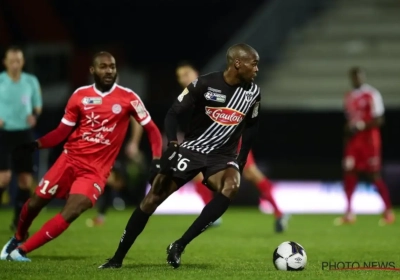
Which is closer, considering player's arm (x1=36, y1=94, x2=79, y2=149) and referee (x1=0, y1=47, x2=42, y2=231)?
player's arm (x1=36, y1=94, x2=79, y2=149)

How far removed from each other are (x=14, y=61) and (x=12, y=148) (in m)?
1.08

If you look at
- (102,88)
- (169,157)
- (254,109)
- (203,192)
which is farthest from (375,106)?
(169,157)

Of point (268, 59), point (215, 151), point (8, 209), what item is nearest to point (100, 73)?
point (215, 151)

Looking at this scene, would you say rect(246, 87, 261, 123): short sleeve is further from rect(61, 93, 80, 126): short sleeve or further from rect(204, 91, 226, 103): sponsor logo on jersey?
rect(61, 93, 80, 126): short sleeve

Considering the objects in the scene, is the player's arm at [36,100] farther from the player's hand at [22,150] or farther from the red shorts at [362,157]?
the red shorts at [362,157]

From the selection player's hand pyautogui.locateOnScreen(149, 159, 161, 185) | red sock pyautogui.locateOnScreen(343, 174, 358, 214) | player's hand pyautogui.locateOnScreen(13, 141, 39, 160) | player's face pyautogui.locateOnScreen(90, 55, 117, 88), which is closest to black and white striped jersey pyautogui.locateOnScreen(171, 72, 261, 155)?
player's hand pyautogui.locateOnScreen(149, 159, 161, 185)

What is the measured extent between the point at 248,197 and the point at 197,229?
10.8 metres

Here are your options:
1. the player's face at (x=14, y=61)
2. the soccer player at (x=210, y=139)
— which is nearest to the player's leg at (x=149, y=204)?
the soccer player at (x=210, y=139)

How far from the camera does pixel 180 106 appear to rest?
7523 mm

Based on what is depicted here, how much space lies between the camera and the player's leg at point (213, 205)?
733 cm

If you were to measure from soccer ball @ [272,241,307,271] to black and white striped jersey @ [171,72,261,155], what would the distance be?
972 millimetres

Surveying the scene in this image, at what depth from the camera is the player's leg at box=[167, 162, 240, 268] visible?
24.1 feet

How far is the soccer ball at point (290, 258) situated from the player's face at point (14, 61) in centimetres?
494

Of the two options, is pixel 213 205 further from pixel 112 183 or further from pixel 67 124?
pixel 112 183
